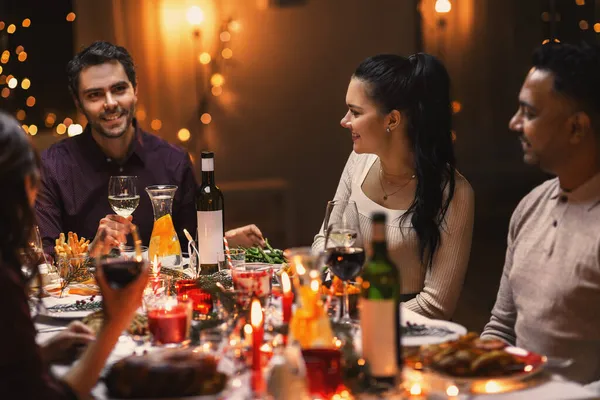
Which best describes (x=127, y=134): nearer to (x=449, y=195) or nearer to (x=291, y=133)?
(x=449, y=195)

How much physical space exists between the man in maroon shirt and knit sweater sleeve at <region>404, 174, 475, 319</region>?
1.20 metres

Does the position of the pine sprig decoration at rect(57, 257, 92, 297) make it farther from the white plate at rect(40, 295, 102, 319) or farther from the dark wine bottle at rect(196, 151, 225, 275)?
the dark wine bottle at rect(196, 151, 225, 275)

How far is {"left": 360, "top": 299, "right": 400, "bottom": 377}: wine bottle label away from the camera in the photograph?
62.1 inches

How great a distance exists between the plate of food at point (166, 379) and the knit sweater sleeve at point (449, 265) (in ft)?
4.08

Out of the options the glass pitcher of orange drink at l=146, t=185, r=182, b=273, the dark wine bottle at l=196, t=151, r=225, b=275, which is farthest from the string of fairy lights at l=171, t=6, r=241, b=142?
the dark wine bottle at l=196, t=151, r=225, b=275

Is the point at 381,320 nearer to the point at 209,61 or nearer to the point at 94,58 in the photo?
the point at 94,58

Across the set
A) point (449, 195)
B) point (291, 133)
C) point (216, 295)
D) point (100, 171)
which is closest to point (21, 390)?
point (216, 295)

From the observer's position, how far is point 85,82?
11.8 ft

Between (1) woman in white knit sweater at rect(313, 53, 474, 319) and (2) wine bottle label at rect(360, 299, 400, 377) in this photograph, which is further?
(1) woman in white knit sweater at rect(313, 53, 474, 319)

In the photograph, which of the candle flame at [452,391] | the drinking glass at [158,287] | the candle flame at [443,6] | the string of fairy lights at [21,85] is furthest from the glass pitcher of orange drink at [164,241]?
the candle flame at [443,6]

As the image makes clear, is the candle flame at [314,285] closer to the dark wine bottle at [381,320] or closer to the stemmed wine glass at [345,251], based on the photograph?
the dark wine bottle at [381,320]

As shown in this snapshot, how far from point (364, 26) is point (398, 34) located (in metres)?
0.29

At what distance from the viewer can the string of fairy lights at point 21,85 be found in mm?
5602

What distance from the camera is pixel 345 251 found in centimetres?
204
